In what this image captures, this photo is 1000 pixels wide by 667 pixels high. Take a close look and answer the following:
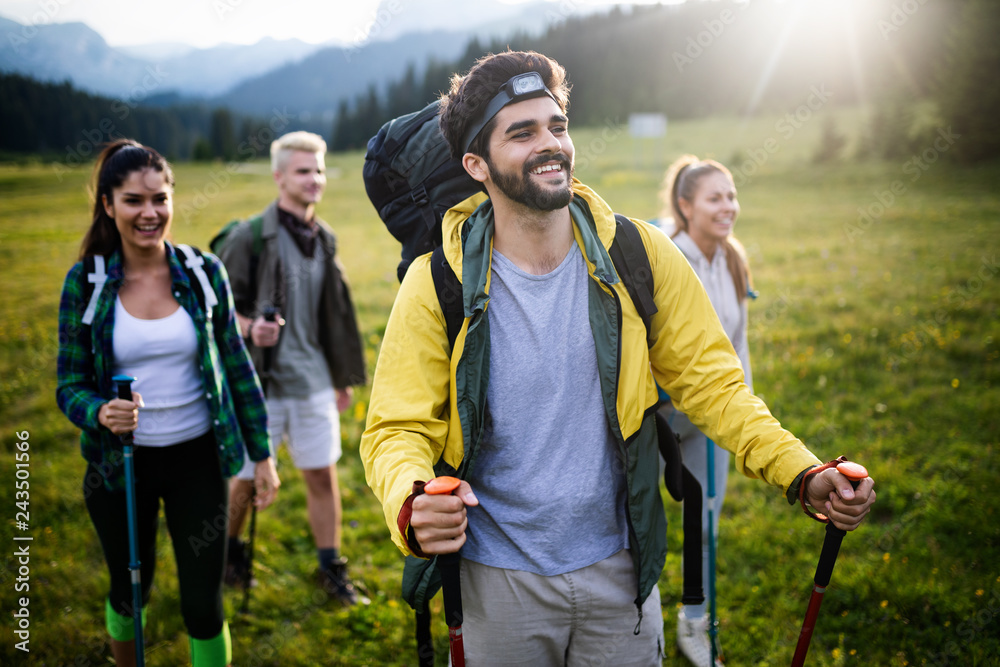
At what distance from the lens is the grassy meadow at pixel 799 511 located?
14.3ft

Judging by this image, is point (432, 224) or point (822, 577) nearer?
point (822, 577)

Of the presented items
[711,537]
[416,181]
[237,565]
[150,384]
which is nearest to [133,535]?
[150,384]

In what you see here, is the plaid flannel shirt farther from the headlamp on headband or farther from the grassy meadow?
the headlamp on headband

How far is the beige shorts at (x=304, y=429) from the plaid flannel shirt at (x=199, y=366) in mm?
1105

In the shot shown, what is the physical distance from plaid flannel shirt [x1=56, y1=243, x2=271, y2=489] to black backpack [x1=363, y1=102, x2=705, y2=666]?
4.85 feet

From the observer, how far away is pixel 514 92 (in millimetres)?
2469

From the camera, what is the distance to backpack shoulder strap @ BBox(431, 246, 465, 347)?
7.82ft

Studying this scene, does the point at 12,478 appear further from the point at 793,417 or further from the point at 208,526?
the point at 793,417

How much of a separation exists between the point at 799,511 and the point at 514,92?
195 inches

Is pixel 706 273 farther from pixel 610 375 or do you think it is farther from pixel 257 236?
pixel 257 236

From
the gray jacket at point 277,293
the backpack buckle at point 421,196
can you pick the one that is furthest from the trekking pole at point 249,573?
the backpack buckle at point 421,196

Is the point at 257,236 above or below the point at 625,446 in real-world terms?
above

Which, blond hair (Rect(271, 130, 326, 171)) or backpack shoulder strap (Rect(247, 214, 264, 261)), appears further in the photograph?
blond hair (Rect(271, 130, 326, 171))

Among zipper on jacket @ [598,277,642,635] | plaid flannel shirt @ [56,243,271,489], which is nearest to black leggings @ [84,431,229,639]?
plaid flannel shirt @ [56,243,271,489]
